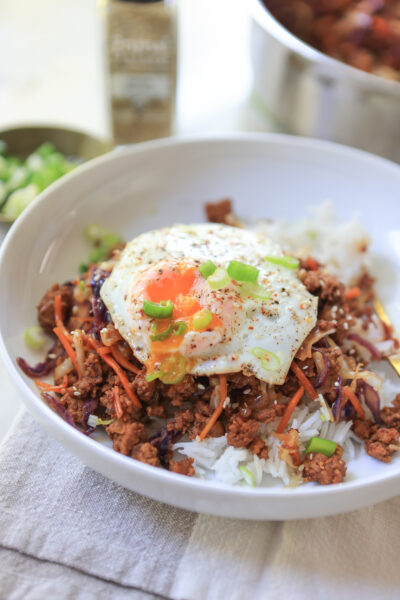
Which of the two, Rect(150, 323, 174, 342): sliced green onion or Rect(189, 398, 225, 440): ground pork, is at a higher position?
Rect(150, 323, 174, 342): sliced green onion

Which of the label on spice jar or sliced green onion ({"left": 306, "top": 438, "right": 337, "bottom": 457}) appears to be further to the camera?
the label on spice jar

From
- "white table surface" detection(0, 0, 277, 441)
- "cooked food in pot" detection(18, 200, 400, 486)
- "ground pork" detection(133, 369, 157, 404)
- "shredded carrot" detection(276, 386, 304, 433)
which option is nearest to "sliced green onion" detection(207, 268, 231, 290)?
"cooked food in pot" detection(18, 200, 400, 486)

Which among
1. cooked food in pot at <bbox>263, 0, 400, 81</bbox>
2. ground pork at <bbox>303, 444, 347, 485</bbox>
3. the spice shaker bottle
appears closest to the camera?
ground pork at <bbox>303, 444, 347, 485</bbox>

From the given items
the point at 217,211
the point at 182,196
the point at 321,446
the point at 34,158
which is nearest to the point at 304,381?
the point at 321,446

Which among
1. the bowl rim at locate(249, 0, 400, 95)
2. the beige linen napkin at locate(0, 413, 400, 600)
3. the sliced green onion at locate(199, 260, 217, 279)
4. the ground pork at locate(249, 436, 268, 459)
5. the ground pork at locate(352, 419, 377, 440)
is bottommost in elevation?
the beige linen napkin at locate(0, 413, 400, 600)

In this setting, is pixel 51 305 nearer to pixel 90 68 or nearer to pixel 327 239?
pixel 327 239

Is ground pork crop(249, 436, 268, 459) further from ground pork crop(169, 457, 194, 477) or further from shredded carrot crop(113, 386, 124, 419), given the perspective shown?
shredded carrot crop(113, 386, 124, 419)

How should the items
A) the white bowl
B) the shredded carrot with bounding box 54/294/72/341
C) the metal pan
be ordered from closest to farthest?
the shredded carrot with bounding box 54/294/72/341 → the white bowl → the metal pan
